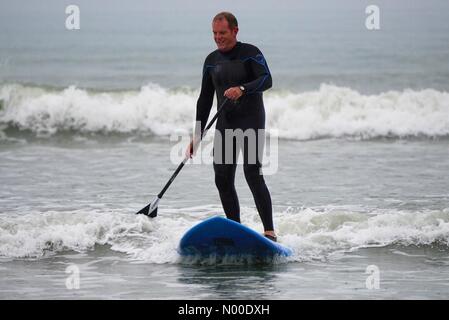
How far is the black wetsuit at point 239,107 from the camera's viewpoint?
6.19 meters

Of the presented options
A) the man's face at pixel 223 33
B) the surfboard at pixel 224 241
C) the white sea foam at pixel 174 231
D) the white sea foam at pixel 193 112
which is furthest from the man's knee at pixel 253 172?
the white sea foam at pixel 193 112

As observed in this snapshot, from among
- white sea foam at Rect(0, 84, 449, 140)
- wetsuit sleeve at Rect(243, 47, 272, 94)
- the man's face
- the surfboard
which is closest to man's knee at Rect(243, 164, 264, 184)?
the surfboard

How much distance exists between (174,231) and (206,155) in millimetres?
4504

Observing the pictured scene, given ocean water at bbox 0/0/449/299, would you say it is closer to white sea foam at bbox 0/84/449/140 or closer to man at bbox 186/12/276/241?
white sea foam at bbox 0/84/449/140

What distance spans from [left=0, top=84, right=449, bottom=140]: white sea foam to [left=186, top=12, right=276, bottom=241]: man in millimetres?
7130

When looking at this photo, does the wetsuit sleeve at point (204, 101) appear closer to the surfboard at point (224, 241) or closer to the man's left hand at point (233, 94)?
the man's left hand at point (233, 94)

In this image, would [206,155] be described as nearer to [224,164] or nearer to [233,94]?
[224,164]

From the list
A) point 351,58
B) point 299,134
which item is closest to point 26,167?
point 299,134

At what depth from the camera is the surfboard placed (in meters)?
6.20

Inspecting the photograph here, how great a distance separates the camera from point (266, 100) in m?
16.0

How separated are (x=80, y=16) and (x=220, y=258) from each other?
22.0 metres

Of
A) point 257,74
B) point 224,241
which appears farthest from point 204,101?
point 224,241

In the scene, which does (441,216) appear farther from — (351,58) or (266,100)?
(351,58)

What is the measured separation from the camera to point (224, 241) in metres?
6.28
